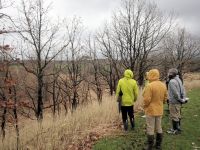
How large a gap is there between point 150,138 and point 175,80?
265 cm

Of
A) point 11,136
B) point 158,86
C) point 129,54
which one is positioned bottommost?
point 11,136

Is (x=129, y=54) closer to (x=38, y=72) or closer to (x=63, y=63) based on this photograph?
(x=38, y=72)

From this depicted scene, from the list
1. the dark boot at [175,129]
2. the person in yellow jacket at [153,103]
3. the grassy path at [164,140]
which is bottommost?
the grassy path at [164,140]

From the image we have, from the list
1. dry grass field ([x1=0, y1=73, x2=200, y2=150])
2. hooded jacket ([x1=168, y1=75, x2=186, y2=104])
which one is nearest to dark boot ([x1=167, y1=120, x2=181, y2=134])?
hooded jacket ([x1=168, y1=75, x2=186, y2=104])

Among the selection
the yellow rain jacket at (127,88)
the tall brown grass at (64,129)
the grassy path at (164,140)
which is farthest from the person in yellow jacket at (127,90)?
the tall brown grass at (64,129)

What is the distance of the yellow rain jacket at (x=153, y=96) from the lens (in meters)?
9.75

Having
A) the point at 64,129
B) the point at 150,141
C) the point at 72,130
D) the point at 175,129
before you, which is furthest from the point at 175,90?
the point at 64,129

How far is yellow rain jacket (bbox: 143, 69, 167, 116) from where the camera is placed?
9.75 m

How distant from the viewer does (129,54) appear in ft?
89.9

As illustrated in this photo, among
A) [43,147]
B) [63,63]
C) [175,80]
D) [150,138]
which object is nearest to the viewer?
[150,138]

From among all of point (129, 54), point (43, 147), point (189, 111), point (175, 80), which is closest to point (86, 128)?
point (43, 147)

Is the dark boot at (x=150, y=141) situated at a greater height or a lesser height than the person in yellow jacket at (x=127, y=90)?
lesser

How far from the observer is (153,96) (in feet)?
32.1

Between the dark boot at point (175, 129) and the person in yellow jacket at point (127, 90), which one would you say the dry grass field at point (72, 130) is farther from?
the dark boot at point (175, 129)
